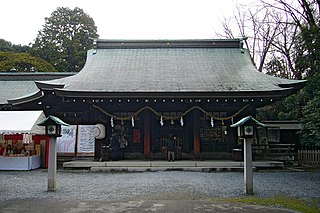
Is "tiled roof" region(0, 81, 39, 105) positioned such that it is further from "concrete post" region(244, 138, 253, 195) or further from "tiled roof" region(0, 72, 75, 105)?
"concrete post" region(244, 138, 253, 195)

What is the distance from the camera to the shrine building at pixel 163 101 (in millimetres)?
12453

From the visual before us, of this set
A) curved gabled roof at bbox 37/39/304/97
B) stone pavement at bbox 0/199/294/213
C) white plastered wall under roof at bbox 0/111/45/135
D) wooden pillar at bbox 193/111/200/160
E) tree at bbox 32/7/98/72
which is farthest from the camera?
tree at bbox 32/7/98/72

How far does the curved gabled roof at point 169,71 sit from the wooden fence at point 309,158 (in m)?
3.57

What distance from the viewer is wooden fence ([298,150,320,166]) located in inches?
550

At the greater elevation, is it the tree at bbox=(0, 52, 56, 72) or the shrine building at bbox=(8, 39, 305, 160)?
the tree at bbox=(0, 52, 56, 72)

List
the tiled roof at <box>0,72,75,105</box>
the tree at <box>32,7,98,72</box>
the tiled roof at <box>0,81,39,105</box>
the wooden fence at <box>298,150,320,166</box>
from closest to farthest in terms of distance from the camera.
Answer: the wooden fence at <box>298,150,320,166</box>
the tiled roof at <box>0,81,39,105</box>
the tiled roof at <box>0,72,75,105</box>
the tree at <box>32,7,98,72</box>

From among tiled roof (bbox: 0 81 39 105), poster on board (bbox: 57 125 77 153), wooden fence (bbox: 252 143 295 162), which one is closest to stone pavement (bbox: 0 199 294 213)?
poster on board (bbox: 57 125 77 153)

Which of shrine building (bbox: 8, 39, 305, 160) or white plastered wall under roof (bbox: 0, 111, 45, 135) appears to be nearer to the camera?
white plastered wall under roof (bbox: 0, 111, 45, 135)

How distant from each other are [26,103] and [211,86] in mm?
8692

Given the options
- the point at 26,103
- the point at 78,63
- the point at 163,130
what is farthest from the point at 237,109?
the point at 78,63

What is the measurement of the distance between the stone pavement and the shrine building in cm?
628

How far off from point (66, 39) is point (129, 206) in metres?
31.5

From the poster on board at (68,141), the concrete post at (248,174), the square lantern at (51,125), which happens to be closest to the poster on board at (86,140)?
the poster on board at (68,141)

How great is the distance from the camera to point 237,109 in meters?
13.5
